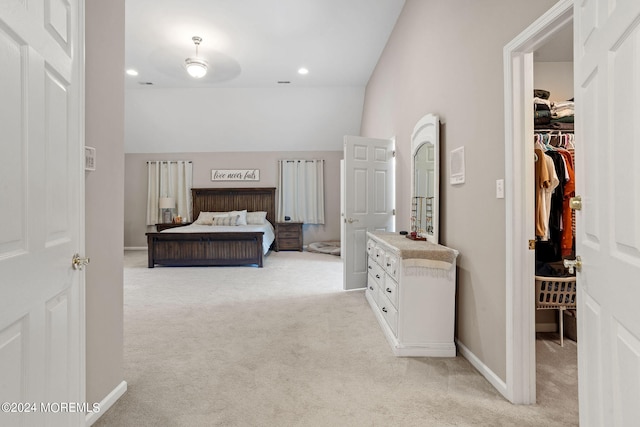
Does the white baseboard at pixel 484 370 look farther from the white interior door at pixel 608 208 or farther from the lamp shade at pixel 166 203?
the lamp shade at pixel 166 203

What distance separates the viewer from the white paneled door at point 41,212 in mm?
865

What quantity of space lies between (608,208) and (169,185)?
804cm

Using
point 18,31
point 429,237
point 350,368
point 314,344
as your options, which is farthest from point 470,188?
point 18,31

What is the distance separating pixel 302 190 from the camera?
25.3ft

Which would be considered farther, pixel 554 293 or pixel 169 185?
pixel 169 185

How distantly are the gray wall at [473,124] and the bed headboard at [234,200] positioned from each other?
4.93 meters

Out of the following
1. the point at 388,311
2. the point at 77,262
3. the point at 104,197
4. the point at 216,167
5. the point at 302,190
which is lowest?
the point at 388,311

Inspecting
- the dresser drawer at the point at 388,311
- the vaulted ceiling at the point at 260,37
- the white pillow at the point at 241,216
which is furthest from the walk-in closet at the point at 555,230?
the white pillow at the point at 241,216

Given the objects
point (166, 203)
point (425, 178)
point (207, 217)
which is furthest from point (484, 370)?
point (166, 203)

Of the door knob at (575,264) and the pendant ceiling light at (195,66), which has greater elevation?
the pendant ceiling light at (195,66)

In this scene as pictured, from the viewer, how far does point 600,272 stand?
101 centimetres

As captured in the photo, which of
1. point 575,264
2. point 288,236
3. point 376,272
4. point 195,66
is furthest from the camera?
point 288,236

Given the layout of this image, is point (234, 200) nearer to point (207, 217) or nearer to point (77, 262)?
point (207, 217)

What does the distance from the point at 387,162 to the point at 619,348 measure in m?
3.49
